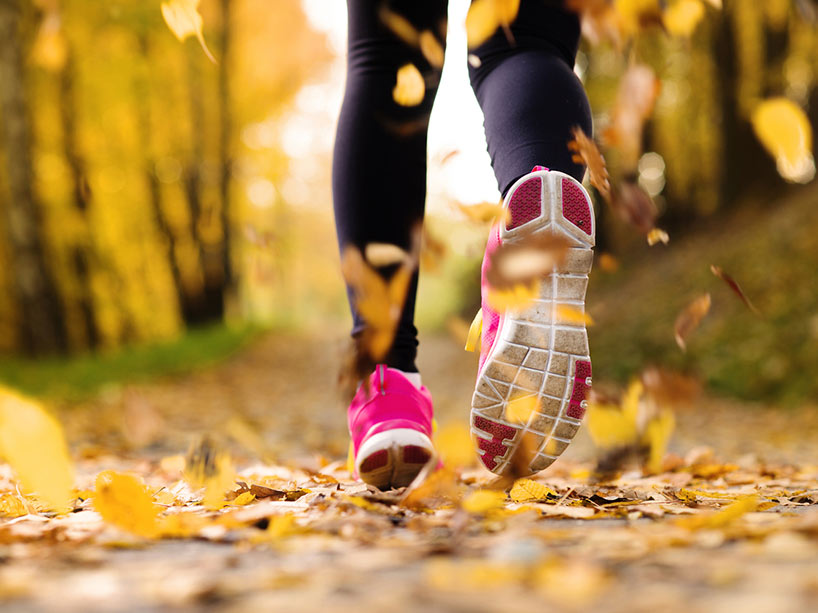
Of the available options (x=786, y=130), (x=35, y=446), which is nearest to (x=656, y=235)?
(x=786, y=130)

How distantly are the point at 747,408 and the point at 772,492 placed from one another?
4.20 m

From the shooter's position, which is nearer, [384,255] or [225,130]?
[384,255]

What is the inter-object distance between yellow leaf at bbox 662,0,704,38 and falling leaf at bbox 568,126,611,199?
23 centimetres

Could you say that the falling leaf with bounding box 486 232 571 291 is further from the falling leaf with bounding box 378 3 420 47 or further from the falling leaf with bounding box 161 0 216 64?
the falling leaf with bounding box 161 0 216 64

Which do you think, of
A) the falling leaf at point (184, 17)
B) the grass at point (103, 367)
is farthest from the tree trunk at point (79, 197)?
the falling leaf at point (184, 17)

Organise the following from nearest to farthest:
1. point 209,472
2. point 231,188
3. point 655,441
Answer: point 209,472
point 655,441
point 231,188

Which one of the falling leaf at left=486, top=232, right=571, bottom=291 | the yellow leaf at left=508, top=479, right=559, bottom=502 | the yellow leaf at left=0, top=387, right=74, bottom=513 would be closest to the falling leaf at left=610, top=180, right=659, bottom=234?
the falling leaf at left=486, top=232, right=571, bottom=291

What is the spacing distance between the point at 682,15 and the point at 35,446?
1.30 m

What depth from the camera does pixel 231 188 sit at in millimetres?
11727

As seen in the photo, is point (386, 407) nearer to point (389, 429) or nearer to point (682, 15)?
point (389, 429)

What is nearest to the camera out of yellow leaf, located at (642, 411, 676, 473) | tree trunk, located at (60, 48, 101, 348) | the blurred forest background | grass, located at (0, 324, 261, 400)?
yellow leaf, located at (642, 411, 676, 473)

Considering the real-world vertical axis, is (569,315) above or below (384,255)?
below

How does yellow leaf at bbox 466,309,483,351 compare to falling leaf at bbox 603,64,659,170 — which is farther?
yellow leaf at bbox 466,309,483,351

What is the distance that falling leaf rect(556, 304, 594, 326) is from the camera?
1188mm
